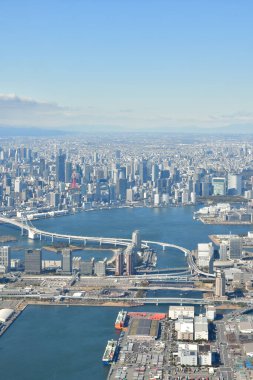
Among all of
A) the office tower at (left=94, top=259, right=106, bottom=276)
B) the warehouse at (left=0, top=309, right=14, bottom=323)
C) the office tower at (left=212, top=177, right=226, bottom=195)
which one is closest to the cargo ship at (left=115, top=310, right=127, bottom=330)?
the warehouse at (left=0, top=309, right=14, bottom=323)

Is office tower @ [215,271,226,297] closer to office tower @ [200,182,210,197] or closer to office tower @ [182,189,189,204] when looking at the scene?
office tower @ [182,189,189,204]

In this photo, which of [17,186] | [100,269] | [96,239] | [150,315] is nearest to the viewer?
[150,315]

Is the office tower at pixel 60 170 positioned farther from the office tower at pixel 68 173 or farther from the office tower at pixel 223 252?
the office tower at pixel 223 252

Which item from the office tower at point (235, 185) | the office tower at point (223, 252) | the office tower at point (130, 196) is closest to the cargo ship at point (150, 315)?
the office tower at point (223, 252)

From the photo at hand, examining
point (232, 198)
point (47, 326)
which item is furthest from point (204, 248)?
point (232, 198)

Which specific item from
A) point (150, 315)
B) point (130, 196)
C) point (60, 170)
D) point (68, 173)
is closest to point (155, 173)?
point (68, 173)

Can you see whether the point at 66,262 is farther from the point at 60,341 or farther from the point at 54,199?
the point at 54,199

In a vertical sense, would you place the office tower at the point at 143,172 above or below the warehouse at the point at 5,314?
above

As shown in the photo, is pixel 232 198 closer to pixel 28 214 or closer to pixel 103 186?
pixel 103 186
